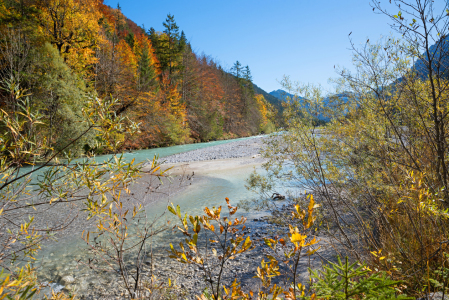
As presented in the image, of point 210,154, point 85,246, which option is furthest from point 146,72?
point 85,246

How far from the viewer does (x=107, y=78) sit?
16.6 meters

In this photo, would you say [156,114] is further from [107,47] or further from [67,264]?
[67,264]

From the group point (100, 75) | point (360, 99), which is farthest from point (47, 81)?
point (360, 99)

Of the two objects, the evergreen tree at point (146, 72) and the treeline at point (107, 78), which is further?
the evergreen tree at point (146, 72)

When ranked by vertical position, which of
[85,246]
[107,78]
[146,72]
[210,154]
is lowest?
[85,246]

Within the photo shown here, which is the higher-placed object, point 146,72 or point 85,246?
point 146,72

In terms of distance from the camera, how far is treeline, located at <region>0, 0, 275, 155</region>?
1013 centimetres

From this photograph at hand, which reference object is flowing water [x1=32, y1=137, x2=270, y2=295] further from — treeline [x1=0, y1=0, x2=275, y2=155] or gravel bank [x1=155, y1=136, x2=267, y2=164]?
gravel bank [x1=155, y1=136, x2=267, y2=164]

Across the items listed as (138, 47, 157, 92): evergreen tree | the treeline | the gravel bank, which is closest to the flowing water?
the treeline

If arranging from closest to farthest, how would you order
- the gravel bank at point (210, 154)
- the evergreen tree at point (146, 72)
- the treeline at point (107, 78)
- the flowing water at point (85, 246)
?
1. the flowing water at point (85, 246)
2. the treeline at point (107, 78)
3. the gravel bank at point (210, 154)
4. the evergreen tree at point (146, 72)

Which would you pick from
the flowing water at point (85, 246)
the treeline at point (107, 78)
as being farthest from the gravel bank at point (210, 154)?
the flowing water at point (85, 246)

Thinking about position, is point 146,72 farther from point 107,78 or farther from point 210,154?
point 210,154

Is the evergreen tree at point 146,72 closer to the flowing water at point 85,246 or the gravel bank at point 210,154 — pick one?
the gravel bank at point 210,154

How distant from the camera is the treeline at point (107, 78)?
399 inches
